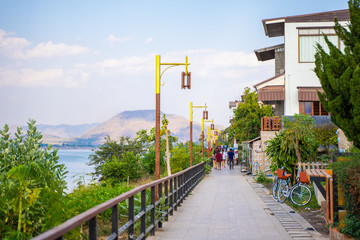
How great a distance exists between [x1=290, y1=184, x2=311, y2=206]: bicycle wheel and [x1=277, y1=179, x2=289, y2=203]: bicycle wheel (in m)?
0.38

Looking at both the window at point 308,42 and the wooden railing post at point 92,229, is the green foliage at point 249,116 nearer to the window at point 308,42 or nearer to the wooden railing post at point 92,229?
the window at point 308,42

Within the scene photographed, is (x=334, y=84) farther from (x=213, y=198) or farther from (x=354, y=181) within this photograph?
(x=213, y=198)

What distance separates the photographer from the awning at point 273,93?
33000mm

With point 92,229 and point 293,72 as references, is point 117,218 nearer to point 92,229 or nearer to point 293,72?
point 92,229

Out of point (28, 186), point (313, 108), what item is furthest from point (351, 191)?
point (313, 108)

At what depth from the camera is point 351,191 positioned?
706 cm

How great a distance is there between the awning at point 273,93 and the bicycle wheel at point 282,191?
678 inches

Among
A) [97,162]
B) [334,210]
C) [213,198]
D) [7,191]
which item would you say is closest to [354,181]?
[334,210]

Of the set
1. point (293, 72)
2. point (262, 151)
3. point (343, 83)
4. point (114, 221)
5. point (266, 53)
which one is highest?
point (266, 53)

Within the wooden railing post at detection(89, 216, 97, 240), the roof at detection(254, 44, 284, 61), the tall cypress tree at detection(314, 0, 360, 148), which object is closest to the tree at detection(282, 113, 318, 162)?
the tall cypress tree at detection(314, 0, 360, 148)

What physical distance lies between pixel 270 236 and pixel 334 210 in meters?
1.48

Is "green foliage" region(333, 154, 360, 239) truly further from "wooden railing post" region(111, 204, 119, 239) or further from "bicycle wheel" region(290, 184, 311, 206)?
"bicycle wheel" region(290, 184, 311, 206)

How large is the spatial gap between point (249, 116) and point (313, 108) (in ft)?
57.7

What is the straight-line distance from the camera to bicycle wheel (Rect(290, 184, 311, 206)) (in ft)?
49.1
